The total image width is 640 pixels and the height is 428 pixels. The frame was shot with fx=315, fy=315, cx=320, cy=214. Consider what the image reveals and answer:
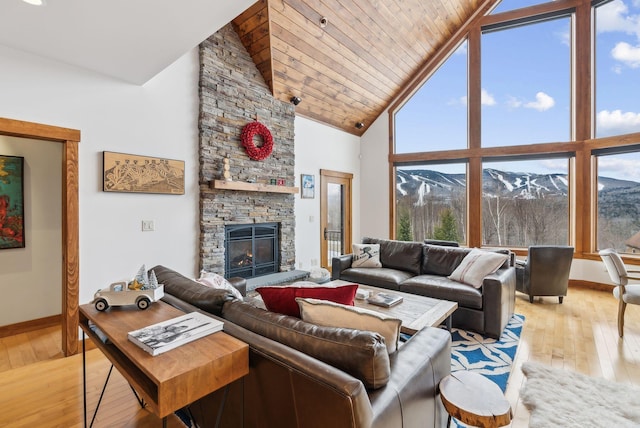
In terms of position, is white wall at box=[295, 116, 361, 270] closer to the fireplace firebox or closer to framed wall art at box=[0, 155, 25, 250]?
the fireplace firebox

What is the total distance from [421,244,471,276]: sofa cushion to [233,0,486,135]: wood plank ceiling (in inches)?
119

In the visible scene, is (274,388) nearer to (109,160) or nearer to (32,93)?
(109,160)

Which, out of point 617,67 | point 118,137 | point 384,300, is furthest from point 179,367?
point 617,67

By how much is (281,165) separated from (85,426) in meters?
3.73

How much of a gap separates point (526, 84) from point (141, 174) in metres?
6.23

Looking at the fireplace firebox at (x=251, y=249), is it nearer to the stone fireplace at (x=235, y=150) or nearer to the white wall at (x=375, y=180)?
the stone fireplace at (x=235, y=150)

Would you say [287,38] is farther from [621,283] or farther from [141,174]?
[621,283]

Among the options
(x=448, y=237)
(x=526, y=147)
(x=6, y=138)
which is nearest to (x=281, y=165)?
(x=6, y=138)

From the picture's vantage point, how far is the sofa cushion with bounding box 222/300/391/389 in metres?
1.18

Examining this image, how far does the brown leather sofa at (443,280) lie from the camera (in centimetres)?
309

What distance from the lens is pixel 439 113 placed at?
629 cm

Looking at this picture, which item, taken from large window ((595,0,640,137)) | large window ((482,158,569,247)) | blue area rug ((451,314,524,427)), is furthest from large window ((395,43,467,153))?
blue area rug ((451,314,524,427))

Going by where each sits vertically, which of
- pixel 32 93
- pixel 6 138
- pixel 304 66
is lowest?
pixel 6 138

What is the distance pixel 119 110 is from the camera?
10.4 feet
